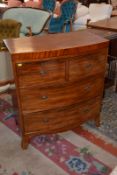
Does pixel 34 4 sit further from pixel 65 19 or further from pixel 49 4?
pixel 65 19

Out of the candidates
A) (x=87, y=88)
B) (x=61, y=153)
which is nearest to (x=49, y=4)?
(x=87, y=88)

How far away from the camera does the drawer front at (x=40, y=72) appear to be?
1660 mm

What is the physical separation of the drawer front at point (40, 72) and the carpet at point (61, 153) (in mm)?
714

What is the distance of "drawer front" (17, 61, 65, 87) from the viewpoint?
1.66 metres

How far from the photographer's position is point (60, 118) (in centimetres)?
200

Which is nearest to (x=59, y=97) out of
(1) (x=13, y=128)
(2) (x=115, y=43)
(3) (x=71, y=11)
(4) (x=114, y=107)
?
(1) (x=13, y=128)

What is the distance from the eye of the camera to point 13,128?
7.78ft

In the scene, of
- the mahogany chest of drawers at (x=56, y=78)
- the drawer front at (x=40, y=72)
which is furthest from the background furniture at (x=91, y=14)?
the drawer front at (x=40, y=72)

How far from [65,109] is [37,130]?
1.06 ft

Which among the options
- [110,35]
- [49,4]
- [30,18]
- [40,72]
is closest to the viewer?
[40,72]

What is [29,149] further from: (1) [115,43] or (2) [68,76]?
(1) [115,43]

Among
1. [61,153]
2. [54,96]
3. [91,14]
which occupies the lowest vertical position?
[61,153]

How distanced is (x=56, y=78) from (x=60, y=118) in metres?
0.42

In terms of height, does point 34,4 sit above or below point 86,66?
above
